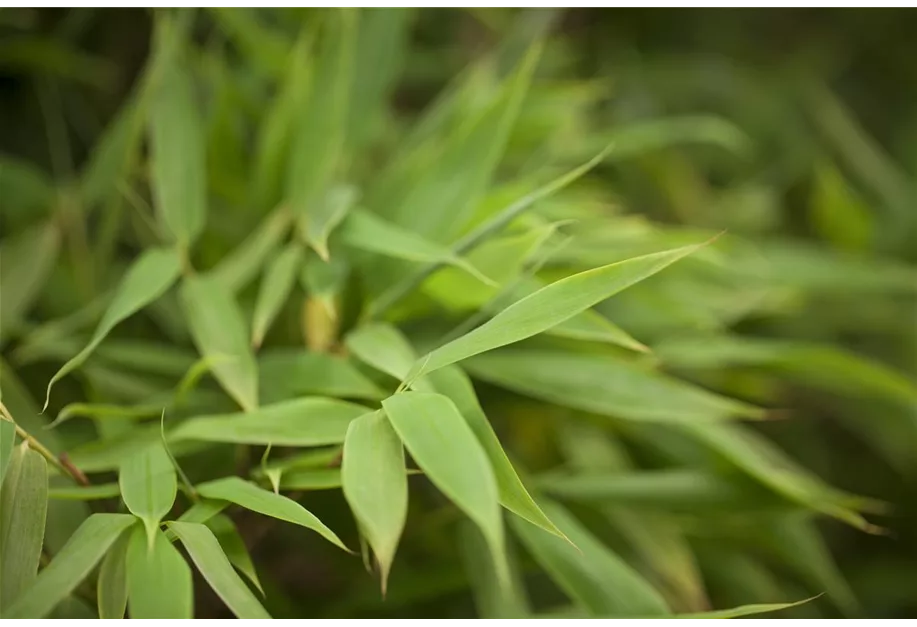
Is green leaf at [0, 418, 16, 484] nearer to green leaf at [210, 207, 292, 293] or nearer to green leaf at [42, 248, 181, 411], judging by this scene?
green leaf at [42, 248, 181, 411]

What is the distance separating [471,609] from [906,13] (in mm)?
897

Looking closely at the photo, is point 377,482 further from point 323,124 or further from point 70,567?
point 323,124

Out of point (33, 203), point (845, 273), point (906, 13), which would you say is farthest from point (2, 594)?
point (906, 13)

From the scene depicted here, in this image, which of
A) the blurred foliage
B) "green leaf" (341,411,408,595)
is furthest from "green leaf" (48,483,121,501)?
"green leaf" (341,411,408,595)

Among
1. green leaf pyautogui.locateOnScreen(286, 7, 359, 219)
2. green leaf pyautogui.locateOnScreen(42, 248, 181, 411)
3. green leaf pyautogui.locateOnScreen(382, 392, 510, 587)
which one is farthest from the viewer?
green leaf pyautogui.locateOnScreen(286, 7, 359, 219)

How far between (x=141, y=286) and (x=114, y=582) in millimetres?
167

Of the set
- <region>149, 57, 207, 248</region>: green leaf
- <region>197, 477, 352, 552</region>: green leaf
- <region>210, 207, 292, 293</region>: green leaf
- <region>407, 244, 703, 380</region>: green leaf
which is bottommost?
<region>197, 477, 352, 552</region>: green leaf

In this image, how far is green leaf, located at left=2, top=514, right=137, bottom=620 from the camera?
322 mm

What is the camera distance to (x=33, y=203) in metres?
0.60

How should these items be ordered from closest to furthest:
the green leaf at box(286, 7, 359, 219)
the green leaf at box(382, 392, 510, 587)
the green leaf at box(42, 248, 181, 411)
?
the green leaf at box(382, 392, 510, 587), the green leaf at box(42, 248, 181, 411), the green leaf at box(286, 7, 359, 219)

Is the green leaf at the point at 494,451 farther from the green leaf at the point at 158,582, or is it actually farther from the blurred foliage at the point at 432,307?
the green leaf at the point at 158,582

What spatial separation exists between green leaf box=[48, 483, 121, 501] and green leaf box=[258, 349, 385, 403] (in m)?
0.10

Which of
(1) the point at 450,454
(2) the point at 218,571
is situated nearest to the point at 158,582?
(2) the point at 218,571

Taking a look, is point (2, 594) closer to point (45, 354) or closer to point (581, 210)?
point (45, 354)
